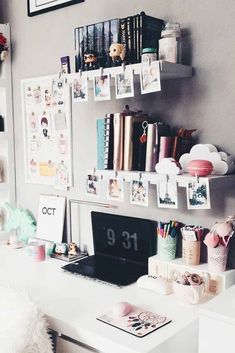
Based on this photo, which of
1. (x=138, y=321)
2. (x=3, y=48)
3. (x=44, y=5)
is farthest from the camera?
(x=3, y=48)

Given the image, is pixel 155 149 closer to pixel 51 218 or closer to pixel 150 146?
pixel 150 146

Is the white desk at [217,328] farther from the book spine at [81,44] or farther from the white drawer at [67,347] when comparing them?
the book spine at [81,44]

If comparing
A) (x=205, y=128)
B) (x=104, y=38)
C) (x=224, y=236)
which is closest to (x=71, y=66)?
(x=104, y=38)

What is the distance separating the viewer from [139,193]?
176cm

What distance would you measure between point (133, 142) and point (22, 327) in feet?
2.79

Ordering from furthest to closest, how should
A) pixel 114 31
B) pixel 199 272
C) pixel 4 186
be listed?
pixel 4 186 < pixel 114 31 < pixel 199 272

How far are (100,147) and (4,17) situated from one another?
1.21m

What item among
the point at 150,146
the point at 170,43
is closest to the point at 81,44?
the point at 170,43

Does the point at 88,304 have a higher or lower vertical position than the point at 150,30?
lower

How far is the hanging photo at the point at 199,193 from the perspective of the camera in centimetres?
148

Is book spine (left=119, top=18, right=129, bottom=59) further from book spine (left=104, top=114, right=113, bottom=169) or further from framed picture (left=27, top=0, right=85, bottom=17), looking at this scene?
framed picture (left=27, top=0, right=85, bottom=17)

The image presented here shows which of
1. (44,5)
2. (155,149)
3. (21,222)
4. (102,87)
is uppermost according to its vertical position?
(44,5)

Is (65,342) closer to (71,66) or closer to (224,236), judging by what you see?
(224,236)

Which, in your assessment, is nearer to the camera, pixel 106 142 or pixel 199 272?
pixel 199 272
